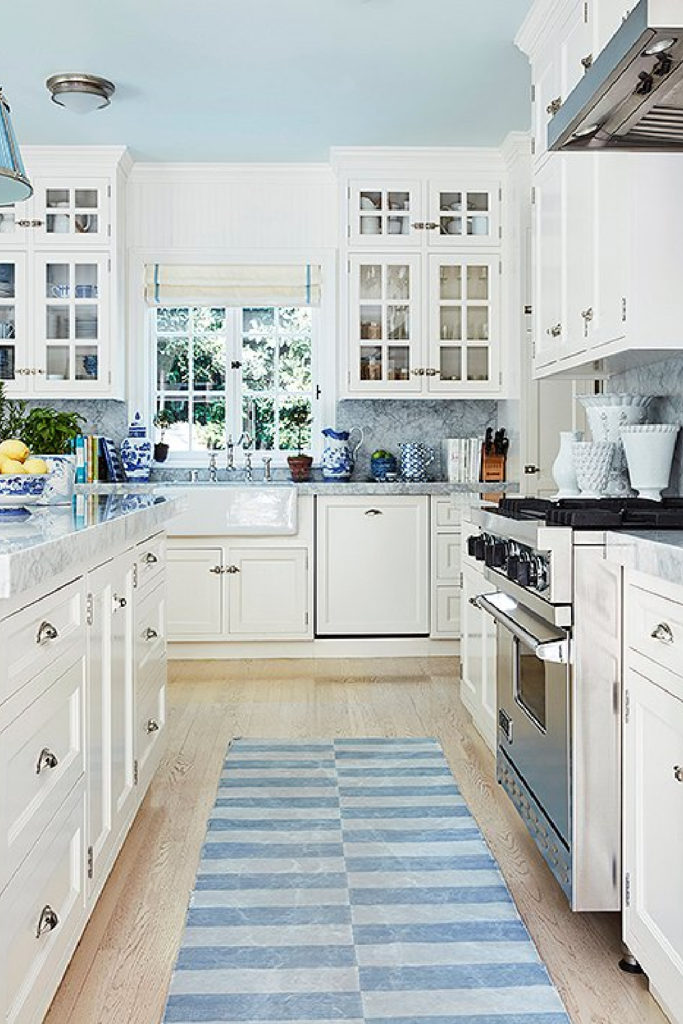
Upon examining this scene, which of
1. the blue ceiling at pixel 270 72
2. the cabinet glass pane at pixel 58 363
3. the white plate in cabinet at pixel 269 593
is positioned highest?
the blue ceiling at pixel 270 72

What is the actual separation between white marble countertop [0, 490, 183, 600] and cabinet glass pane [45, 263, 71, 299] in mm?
2816

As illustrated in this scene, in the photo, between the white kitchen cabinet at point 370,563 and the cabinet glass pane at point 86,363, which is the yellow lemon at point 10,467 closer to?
the white kitchen cabinet at point 370,563

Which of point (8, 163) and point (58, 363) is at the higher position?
point (8, 163)

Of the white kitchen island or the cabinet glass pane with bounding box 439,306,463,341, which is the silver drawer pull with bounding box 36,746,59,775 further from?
the cabinet glass pane with bounding box 439,306,463,341

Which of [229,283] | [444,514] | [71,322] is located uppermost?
[229,283]

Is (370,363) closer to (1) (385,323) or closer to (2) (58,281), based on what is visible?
(1) (385,323)

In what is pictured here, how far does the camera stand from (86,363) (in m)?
5.84

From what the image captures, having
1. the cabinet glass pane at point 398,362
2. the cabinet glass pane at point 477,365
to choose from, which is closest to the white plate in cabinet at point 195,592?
the cabinet glass pane at point 398,362

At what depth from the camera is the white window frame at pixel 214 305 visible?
609 cm

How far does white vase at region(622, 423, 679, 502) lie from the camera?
10.4ft

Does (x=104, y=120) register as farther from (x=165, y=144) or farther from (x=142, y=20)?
(x=142, y=20)

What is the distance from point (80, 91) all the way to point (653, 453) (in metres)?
3.02

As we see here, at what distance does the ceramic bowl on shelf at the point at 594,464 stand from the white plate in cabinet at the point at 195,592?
2.60 meters

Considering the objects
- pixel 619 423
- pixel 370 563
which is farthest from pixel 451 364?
pixel 619 423
